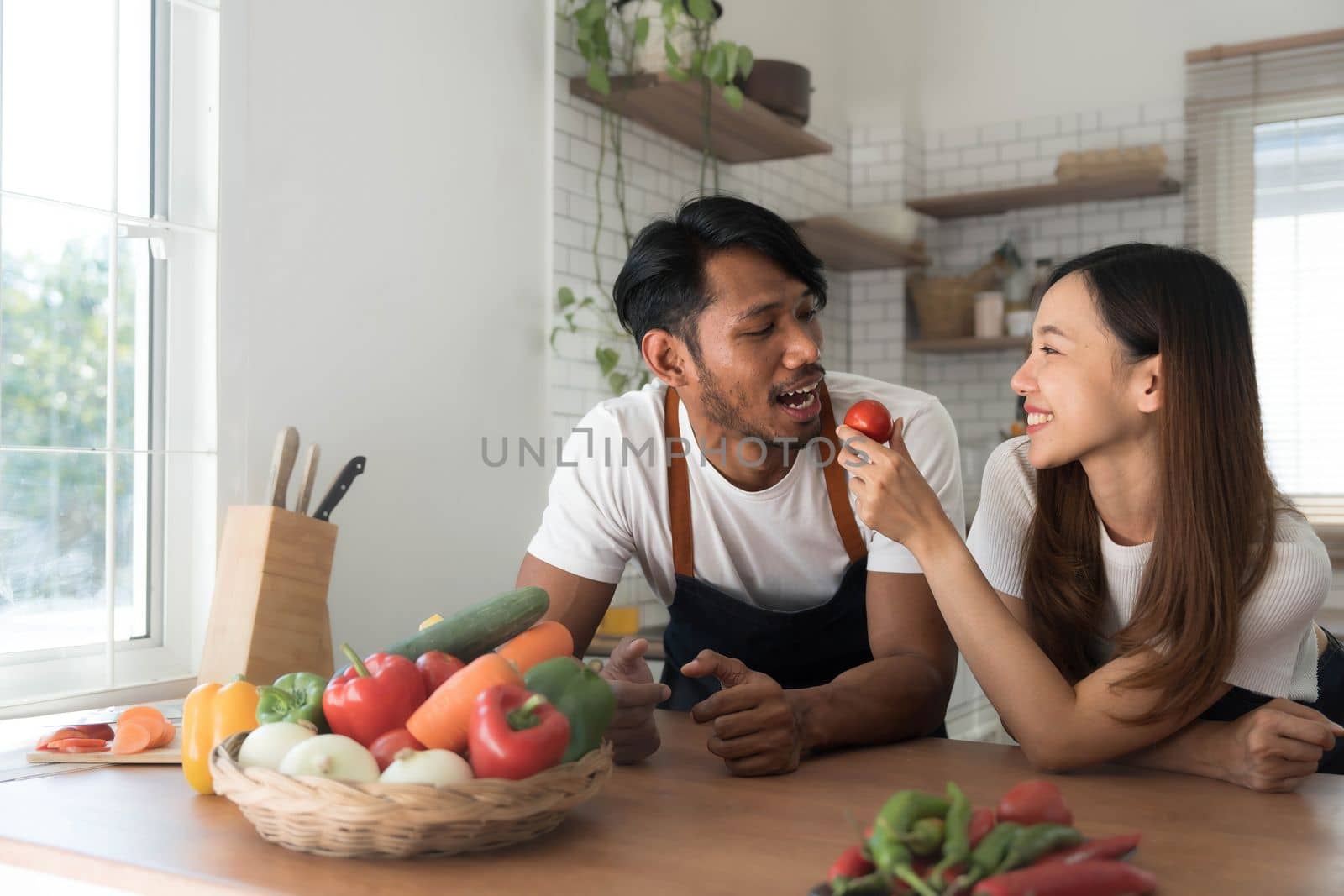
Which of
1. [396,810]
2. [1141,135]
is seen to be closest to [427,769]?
[396,810]

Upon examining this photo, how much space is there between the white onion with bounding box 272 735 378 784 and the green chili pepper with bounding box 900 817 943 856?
48cm

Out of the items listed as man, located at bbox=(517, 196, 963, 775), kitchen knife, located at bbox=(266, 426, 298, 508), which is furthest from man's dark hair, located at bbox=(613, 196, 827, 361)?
kitchen knife, located at bbox=(266, 426, 298, 508)

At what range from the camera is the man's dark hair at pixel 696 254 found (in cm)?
217

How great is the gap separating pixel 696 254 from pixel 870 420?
2.06 ft

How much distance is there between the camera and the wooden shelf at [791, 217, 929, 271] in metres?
4.37

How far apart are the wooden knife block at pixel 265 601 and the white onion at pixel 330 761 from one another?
39.9 inches

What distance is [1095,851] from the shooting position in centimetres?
91

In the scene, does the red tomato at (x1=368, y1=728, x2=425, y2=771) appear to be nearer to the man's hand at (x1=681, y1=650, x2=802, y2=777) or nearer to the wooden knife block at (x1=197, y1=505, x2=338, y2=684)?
the man's hand at (x1=681, y1=650, x2=802, y2=777)

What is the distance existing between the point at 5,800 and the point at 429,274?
186 centimetres

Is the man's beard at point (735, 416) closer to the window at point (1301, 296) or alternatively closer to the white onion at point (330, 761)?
the white onion at point (330, 761)

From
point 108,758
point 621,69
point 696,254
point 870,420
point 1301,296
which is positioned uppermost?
A: point 621,69

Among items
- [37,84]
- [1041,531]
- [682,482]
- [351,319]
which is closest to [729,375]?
[682,482]

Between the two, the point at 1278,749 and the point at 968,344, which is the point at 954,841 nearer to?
the point at 1278,749

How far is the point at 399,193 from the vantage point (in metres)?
2.88
